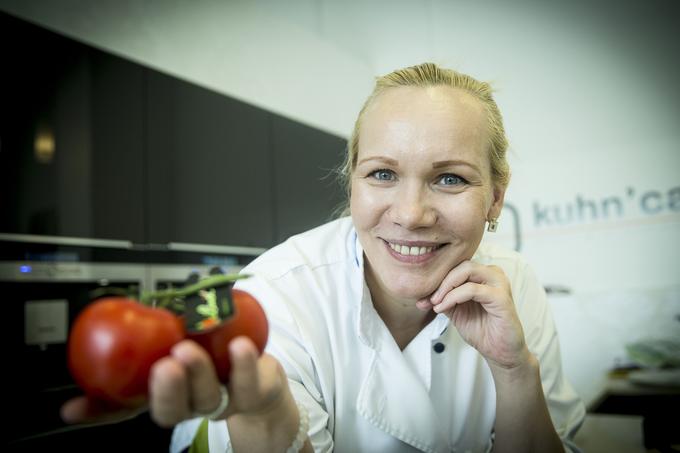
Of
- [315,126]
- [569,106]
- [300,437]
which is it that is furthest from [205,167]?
[569,106]

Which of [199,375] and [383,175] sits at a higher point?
[383,175]

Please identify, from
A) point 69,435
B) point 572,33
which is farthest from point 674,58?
point 69,435

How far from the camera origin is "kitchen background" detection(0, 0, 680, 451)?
156 centimetres

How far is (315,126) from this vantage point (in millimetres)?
2668

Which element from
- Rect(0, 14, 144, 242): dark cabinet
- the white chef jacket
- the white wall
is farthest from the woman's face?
the white wall

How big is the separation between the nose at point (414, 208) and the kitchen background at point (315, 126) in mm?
354

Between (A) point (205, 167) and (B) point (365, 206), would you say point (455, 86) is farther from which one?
(A) point (205, 167)

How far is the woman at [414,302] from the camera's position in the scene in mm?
784

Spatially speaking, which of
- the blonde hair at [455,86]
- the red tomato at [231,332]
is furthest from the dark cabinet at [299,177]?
the red tomato at [231,332]

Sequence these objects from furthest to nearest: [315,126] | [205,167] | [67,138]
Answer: [315,126], [205,167], [67,138]

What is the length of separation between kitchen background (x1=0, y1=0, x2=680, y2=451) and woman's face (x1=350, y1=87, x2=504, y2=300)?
246mm

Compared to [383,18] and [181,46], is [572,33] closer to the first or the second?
[383,18]

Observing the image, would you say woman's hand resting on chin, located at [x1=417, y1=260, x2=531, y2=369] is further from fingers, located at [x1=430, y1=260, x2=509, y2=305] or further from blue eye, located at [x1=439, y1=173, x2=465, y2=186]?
blue eye, located at [x1=439, y1=173, x2=465, y2=186]

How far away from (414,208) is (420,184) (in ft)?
0.13
